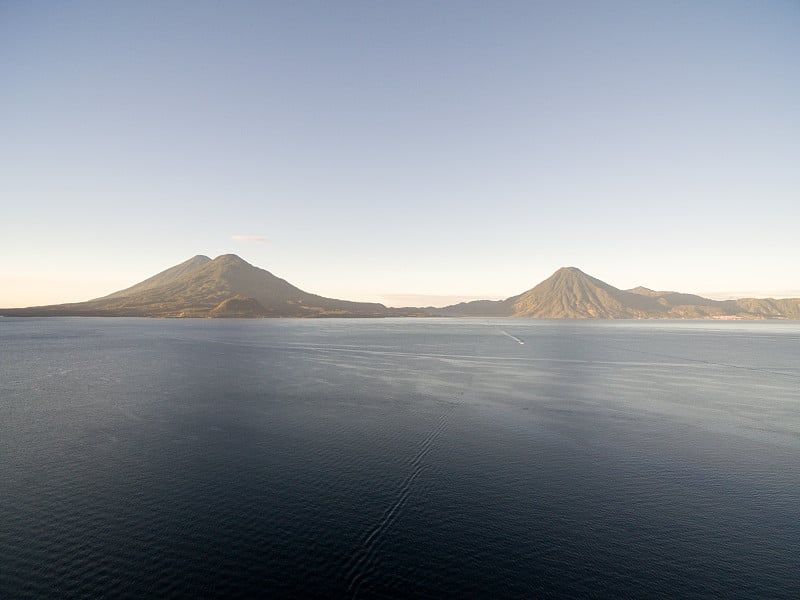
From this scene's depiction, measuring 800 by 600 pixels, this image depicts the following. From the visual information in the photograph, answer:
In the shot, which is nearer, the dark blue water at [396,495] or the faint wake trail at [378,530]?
the faint wake trail at [378,530]

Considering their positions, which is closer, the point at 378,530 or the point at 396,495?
the point at 378,530

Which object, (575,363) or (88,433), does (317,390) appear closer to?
(88,433)

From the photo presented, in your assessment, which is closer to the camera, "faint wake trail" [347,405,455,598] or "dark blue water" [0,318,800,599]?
"faint wake trail" [347,405,455,598]

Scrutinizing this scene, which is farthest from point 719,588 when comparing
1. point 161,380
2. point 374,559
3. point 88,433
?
point 161,380
